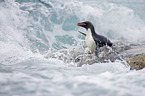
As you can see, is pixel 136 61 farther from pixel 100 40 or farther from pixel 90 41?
pixel 90 41

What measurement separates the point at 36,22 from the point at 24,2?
7.85 ft

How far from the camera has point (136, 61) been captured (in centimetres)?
289

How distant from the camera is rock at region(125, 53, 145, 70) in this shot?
2.80 meters

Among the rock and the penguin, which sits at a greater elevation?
the penguin

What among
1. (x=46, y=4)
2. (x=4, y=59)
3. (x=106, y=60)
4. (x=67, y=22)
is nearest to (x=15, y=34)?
(x=46, y=4)

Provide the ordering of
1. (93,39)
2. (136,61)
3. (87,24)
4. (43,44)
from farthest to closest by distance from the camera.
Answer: (43,44) < (87,24) < (93,39) < (136,61)

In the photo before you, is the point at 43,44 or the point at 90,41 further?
the point at 43,44

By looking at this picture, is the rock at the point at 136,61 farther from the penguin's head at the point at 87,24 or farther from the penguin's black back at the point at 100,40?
the penguin's head at the point at 87,24

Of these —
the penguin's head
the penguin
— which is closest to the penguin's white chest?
the penguin

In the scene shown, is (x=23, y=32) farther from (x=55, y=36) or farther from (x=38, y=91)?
(x=38, y=91)

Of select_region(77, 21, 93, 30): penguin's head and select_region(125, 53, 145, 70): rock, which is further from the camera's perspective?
select_region(77, 21, 93, 30): penguin's head

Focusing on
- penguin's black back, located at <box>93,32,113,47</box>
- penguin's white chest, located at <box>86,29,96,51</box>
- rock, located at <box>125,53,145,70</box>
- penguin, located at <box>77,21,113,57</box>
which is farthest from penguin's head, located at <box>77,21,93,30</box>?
rock, located at <box>125,53,145,70</box>

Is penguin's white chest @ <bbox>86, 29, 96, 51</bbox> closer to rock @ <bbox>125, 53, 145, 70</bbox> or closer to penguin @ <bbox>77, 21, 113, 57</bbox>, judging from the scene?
penguin @ <bbox>77, 21, 113, 57</bbox>

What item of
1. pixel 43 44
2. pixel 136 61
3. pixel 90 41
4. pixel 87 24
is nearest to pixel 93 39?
pixel 90 41
